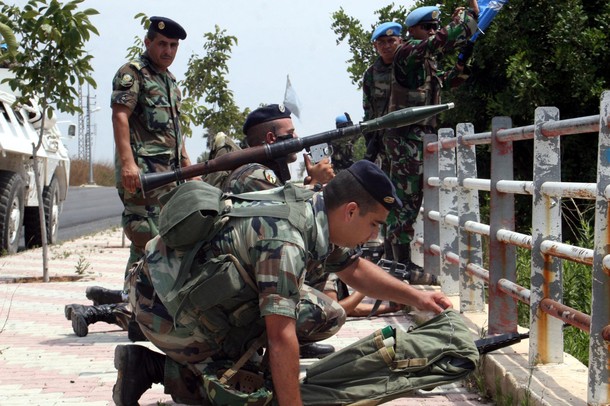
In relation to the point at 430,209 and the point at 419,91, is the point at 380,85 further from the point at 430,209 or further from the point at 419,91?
the point at 430,209

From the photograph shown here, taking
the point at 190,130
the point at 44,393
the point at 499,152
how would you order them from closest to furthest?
the point at 44,393 → the point at 499,152 → the point at 190,130

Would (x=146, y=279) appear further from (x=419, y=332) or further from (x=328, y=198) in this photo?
(x=419, y=332)

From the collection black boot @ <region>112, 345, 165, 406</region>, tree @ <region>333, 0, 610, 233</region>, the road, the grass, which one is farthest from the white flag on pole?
the grass

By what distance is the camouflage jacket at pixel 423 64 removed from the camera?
7.58 meters

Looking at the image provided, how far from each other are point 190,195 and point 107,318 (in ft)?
9.11

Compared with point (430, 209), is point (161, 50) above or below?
above

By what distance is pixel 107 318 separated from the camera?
6.86 metres

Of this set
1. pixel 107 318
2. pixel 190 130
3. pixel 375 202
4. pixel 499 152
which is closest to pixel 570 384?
pixel 375 202

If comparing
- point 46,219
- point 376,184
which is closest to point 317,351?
point 376,184

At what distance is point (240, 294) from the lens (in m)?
4.27

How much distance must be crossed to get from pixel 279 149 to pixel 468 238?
1.66 metres

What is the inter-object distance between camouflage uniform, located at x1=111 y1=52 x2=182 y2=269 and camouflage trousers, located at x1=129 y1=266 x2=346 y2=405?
2.07 metres

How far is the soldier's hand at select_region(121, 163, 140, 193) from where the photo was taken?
654cm

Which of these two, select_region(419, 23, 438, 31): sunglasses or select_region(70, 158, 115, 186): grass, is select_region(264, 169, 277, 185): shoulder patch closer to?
select_region(419, 23, 438, 31): sunglasses
